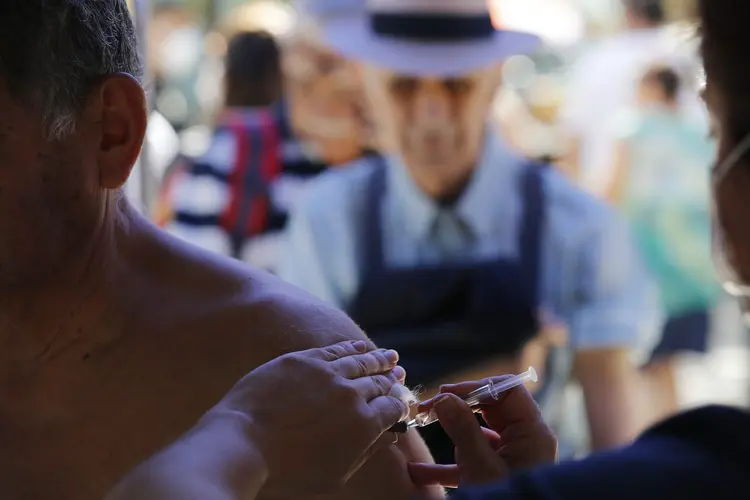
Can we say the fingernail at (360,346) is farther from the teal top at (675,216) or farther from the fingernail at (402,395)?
the teal top at (675,216)

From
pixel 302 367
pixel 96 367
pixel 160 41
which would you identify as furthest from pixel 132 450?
pixel 160 41

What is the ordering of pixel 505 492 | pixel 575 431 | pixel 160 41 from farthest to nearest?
pixel 160 41 < pixel 575 431 < pixel 505 492

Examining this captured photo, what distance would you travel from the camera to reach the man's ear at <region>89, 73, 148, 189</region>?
1339 mm

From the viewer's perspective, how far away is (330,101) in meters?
4.06

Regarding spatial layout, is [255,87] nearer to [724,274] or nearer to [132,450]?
[132,450]

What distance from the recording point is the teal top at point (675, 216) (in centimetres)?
416

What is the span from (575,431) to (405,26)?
1.70m

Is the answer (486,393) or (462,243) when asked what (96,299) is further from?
(462,243)

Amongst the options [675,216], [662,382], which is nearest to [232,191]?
[675,216]

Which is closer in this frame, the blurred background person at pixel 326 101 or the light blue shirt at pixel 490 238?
the light blue shirt at pixel 490 238

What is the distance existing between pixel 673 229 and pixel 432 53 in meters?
1.85

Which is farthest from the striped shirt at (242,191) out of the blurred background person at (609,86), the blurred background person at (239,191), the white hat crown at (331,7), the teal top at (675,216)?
the blurred background person at (609,86)

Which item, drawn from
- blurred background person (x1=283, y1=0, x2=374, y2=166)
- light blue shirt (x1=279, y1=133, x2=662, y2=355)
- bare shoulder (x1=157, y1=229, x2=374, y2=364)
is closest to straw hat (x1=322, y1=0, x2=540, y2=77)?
light blue shirt (x1=279, y1=133, x2=662, y2=355)

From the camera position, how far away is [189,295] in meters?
1.44
